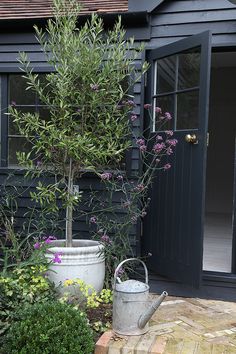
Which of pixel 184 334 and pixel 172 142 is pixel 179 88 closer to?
pixel 172 142

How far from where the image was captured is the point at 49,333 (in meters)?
2.32

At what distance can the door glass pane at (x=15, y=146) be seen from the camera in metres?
4.17

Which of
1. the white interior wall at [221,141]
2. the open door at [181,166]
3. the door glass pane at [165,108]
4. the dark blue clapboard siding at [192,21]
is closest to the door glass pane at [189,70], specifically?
the open door at [181,166]

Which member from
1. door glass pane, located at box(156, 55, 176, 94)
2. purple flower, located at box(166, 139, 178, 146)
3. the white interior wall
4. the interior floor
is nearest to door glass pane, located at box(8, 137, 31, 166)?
door glass pane, located at box(156, 55, 176, 94)

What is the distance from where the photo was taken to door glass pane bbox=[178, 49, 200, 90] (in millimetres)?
3410

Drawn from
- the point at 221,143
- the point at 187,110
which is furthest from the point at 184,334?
the point at 221,143

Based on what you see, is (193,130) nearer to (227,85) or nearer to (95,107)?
(95,107)

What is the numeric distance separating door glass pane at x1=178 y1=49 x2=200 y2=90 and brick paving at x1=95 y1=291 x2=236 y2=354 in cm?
178

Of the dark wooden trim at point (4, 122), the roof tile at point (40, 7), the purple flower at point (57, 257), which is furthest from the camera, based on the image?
the dark wooden trim at point (4, 122)

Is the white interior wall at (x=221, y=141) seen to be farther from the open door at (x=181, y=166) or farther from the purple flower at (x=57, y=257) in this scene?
the purple flower at (x=57, y=257)

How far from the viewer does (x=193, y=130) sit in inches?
132

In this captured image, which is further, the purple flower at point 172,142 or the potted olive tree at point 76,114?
the purple flower at point 172,142

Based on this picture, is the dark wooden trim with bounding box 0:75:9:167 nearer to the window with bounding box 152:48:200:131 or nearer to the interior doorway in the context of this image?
the window with bounding box 152:48:200:131

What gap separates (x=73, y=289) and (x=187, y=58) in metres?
2.06
